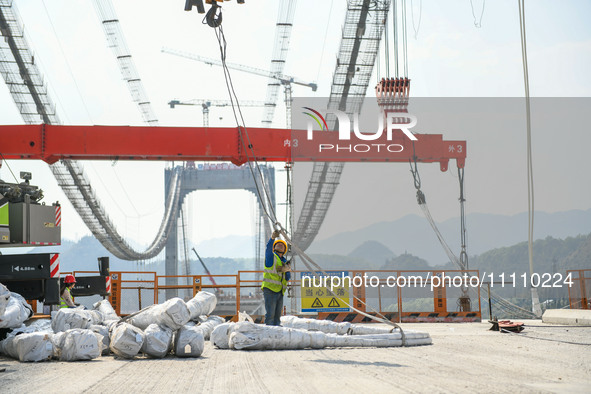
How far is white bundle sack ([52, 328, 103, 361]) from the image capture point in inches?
307

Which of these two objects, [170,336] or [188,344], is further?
[170,336]

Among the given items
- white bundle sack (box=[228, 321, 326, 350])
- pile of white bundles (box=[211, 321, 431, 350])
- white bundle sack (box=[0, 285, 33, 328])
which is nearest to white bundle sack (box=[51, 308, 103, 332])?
white bundle sack (box=[0, 285, 33, 328])

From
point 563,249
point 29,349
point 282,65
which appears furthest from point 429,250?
point 29,349

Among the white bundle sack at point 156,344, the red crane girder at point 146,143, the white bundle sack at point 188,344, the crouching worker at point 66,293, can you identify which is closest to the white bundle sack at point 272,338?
the white bundle sack at point 188,344

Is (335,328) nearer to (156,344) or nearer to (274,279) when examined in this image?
(274,279)

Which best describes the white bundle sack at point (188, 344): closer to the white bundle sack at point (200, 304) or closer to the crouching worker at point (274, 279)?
the white bundle sack at point (200, 304)

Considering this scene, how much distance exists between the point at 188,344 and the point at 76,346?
1296mm

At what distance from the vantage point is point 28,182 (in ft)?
43.7

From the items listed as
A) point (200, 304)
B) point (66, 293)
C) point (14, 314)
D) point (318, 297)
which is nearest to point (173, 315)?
point (200, 304)

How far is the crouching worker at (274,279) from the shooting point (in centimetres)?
993

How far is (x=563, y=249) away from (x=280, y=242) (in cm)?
7232

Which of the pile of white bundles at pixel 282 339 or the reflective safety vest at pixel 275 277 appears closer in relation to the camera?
the pile of white bundles at pixel 282 339

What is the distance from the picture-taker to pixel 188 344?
26.0ft

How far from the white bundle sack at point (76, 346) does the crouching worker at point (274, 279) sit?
9.21 feet
